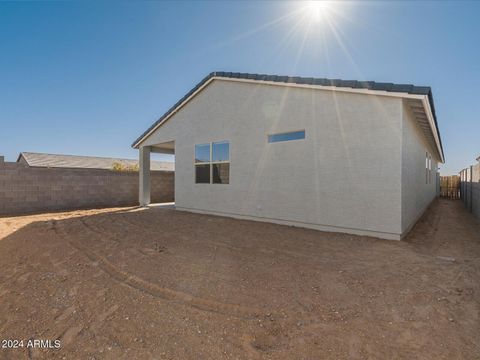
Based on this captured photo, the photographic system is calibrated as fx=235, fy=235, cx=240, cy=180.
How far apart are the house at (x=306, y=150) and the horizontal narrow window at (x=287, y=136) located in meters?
0.03

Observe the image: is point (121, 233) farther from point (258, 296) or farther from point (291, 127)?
point (291, 127)

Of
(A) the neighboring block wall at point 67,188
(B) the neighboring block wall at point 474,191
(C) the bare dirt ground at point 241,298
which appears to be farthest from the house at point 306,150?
(A) the neighboring block wall at point 67,188

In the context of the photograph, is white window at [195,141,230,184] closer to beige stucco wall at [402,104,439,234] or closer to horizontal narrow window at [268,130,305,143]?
horizontal narrow window at [268,130,305,143]

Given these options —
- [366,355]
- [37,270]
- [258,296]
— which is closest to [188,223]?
[37,270]

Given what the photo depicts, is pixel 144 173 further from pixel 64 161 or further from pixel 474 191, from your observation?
pixel 64 161

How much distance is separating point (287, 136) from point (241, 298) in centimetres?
519

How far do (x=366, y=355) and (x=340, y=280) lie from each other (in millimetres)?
1441

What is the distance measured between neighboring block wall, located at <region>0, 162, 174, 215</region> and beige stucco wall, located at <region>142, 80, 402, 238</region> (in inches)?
244

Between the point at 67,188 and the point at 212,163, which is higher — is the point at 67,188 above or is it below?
below

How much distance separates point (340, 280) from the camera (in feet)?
10.8

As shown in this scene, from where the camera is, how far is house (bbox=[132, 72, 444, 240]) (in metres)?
5.48

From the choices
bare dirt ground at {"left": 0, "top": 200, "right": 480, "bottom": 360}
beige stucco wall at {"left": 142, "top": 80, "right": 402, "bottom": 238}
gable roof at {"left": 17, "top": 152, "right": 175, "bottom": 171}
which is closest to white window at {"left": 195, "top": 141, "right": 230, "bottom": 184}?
beige stucco wall at {"left": 142, "top": 80, "right": 402, "bottom": 238}

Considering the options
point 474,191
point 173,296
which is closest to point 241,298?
point 173,296

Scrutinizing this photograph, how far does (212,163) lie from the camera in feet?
29.7
